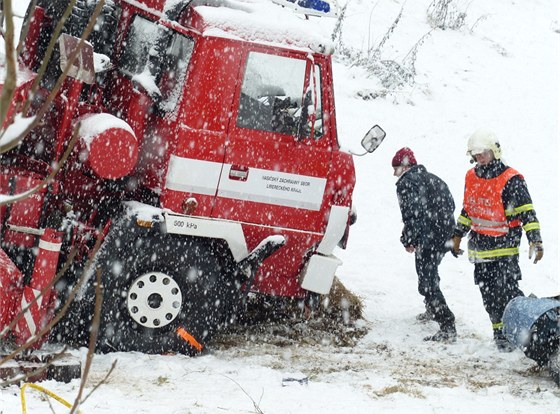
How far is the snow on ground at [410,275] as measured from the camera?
5.08 m

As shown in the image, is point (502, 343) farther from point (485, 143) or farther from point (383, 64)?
point (383, 64)

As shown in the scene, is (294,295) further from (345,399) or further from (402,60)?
(402,60)

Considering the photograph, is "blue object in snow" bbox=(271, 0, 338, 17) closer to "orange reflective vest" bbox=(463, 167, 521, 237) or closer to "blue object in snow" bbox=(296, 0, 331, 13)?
"blue object in snow" bbox=(296, 0, 331, 13)

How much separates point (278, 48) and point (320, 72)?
0.38m

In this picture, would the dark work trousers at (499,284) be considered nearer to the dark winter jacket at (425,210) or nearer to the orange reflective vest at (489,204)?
the orange reflective vest at (489,204)

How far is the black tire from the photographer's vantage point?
18.1 ft

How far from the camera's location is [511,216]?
6.52 m

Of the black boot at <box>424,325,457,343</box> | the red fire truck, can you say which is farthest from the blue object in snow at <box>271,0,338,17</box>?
the black boot at <box>424,325,457,343</box>

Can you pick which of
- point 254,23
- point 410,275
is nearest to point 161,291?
point 254,23

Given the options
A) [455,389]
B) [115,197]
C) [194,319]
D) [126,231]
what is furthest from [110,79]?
[455,389]

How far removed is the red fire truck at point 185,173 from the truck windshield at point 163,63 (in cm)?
1

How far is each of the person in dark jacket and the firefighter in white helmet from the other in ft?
1.58

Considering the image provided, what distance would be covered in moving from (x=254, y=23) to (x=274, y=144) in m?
0.87

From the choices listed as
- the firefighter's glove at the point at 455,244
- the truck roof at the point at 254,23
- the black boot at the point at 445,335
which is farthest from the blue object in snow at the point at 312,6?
the black boot at the point at 445,335
